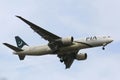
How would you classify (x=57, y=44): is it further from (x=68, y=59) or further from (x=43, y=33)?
(x=68, y=59)

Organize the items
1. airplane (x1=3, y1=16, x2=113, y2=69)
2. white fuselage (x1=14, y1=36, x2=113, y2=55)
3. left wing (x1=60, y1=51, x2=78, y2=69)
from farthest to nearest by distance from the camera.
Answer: left wing (x1=60, y1=51, x2=78, y2=69) < white fuselage (x1=14, y1=36, x2=113, y2=55) < airplane (x1=3, y1=16, x2=113, y2=69)

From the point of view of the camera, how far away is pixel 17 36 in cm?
13762

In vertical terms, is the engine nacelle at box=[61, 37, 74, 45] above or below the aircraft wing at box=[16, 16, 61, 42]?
below

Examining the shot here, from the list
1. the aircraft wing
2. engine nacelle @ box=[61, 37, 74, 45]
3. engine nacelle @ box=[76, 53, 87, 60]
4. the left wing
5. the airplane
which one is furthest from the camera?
the left wing

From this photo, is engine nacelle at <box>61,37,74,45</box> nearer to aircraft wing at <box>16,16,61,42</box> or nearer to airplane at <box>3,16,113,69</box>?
airplane at <box>3,16,113,69</box>

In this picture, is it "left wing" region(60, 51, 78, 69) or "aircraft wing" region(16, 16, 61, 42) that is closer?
"aircraft wing" region(16, 16, 61, 42)

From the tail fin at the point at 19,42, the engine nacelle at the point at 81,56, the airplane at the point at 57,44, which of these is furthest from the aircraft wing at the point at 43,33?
the tail fin at the point at 19,42

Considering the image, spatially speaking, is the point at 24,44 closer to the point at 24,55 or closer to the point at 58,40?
the point at 24,55

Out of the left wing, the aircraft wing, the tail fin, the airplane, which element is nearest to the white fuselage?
the airplane

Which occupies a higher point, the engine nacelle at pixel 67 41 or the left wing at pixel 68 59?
the engine nacelle at pixel 67 41

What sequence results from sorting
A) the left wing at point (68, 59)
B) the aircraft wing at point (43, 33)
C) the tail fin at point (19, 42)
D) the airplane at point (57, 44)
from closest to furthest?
the aircraft wing at point (43, 33) → the airplane at point (57, 44) → the left wing at point (68, 59) → the tail fin at point (19, 42)

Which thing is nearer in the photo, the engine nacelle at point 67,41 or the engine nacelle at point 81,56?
the engine nacelle at point 67,41

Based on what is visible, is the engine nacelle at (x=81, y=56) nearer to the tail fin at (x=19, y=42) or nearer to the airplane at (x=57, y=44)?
the airplane at (x=57, y=44)

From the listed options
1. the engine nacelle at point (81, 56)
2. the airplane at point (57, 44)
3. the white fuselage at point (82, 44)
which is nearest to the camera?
the airplane at point (57, 44)
